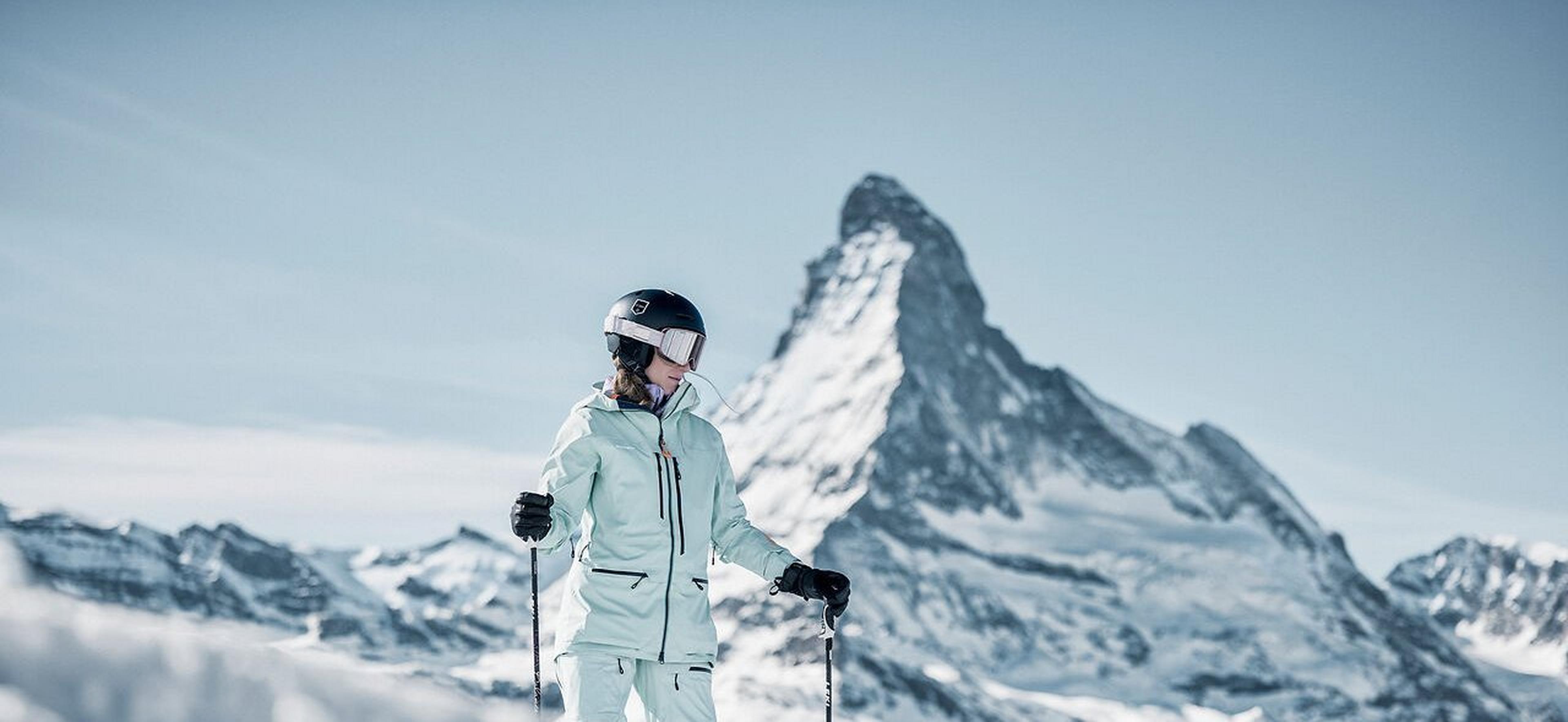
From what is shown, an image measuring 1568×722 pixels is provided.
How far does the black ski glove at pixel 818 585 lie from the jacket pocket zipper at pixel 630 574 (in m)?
0.75

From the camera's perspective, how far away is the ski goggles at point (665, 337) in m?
7.62

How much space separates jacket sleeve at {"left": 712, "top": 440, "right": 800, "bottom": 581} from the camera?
794 centimetres

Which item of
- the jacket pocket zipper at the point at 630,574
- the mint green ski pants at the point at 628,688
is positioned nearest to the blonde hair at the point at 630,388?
the jacket pocket zipper at the point at 630,574

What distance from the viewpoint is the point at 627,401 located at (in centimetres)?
759

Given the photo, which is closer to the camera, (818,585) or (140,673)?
(140,673)

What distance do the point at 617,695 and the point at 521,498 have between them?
102 cm

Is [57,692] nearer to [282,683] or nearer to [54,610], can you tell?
[54,610]

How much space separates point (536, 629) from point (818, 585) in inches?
56.4

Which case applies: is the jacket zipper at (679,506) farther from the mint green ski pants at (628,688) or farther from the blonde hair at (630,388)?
the mint green ski pants at (628,688)

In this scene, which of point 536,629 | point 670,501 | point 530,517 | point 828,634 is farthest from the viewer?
point 828,634

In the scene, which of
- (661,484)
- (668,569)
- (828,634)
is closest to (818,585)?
(828,634)

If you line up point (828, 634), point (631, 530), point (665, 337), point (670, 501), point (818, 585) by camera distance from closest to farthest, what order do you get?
point (631, 530) → point (670, 501) → point (665, 337) → point (818, 585) → point (828, 634)

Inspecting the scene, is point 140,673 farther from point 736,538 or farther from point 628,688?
point 736,538

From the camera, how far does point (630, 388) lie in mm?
7633
